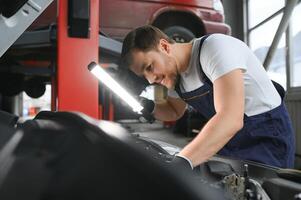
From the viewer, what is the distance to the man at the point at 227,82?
3.44 feet

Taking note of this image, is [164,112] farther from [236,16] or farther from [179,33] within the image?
[236,16]

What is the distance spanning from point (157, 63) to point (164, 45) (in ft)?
0.26

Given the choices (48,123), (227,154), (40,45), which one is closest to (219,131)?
(227,154)

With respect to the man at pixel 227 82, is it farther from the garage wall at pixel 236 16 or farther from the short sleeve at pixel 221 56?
the garage wall at pixel 236 16

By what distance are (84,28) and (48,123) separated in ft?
4.23

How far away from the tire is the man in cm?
150

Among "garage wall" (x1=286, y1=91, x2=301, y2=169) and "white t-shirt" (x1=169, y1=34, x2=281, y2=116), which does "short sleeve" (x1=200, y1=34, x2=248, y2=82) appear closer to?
"white t-shirt" (x1=169, y1=34, x2=281, y2=116)

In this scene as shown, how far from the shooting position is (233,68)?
3.48ft

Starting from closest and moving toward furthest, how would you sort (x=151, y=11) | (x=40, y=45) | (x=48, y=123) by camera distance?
(x=48, y=123) < (x=40, y=45) < (x=151, y=11)

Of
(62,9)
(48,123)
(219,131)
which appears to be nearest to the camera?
(48,123)

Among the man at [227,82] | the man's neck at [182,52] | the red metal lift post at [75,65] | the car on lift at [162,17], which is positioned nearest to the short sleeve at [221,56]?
the man at [227,82]

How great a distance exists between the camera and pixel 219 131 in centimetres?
99

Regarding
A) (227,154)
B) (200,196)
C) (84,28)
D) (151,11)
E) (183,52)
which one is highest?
(151,11)

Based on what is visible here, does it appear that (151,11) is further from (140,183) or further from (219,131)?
(140,183)
